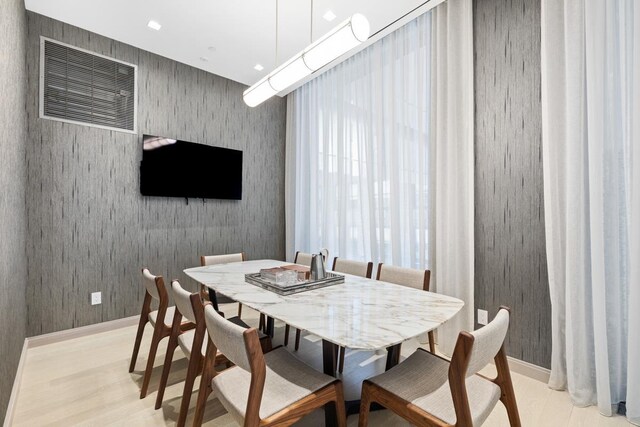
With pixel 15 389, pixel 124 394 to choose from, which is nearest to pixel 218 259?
pixel 124 394

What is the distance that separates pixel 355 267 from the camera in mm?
2525

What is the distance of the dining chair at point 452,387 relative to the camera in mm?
997

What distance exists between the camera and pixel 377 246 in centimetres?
315

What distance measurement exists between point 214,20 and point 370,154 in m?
1.95

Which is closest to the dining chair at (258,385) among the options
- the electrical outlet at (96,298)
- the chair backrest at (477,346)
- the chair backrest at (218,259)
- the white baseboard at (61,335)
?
the chair backrest at (477,346)

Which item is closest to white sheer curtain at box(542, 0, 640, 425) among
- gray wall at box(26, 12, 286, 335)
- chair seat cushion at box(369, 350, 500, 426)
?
chair seat cushion at box(369, 350, 500, 426)

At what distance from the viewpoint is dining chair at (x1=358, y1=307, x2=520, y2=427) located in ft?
3.27

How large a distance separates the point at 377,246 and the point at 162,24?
298cm

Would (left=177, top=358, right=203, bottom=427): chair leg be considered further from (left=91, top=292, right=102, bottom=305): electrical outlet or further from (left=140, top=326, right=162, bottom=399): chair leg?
(left=91, top=292, right=102, bottom=305): electrical outlet

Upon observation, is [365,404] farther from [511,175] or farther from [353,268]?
[511,175]

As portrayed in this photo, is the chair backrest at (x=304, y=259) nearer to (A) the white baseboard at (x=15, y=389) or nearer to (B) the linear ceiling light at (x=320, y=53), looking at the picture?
(B) the linear ceiling light at (x=320, y=53)

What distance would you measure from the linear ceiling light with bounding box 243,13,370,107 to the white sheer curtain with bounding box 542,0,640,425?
1.43 m

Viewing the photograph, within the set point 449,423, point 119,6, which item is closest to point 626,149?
point 449,423

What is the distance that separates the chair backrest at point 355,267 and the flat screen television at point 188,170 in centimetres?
194
